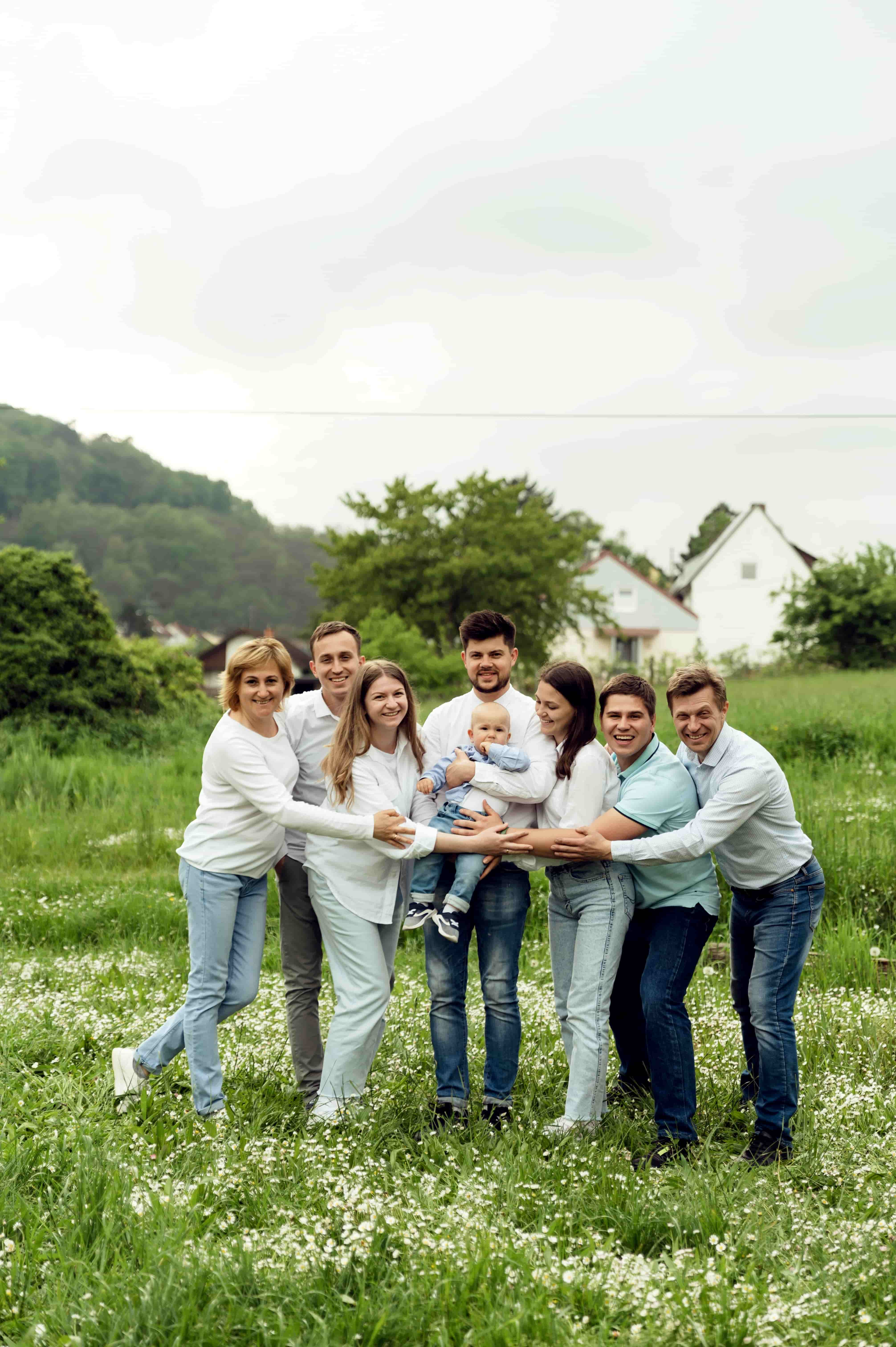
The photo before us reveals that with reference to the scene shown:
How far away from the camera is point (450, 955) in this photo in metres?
5.15

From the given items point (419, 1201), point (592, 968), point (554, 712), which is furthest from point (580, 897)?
point (419, 1201)

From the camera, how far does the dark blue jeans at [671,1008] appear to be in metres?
4.79

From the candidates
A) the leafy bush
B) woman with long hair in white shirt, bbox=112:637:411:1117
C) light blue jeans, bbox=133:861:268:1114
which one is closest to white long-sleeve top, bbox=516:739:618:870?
woman with long hair in white shirt, bbox=112:637:411:1117

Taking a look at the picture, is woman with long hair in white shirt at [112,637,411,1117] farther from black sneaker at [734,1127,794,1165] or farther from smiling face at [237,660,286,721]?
black sneaker at [734,1127,794,1165]

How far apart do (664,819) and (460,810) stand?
92cm

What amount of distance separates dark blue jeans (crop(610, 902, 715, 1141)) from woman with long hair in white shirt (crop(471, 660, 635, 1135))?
0.16 metres

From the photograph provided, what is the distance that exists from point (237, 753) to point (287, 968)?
3.91 ft

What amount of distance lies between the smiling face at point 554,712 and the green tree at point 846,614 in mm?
36327

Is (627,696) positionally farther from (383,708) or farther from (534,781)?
(383,708)

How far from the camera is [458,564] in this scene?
41031mm

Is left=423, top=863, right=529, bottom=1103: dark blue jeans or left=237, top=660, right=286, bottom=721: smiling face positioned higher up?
left=237, top=660, right=286, bottom=721: smiling face

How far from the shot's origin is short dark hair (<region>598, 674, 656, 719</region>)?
4.96 metres

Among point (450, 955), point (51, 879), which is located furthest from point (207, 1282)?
point (51, 879)

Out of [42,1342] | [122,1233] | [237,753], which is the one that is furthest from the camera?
[237,753]
